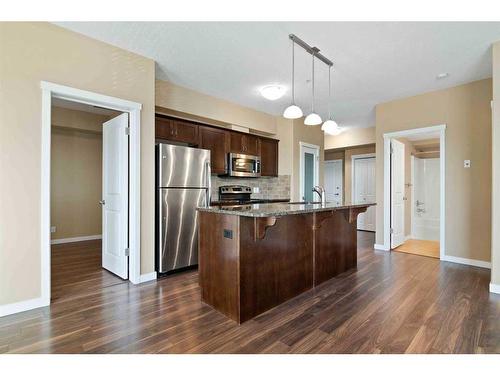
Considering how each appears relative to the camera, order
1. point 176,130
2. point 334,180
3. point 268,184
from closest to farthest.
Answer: point 176,130, point 268,184, point 334,180

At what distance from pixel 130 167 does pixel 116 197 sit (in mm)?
510

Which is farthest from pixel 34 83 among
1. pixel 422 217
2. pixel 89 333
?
pixel 422 217

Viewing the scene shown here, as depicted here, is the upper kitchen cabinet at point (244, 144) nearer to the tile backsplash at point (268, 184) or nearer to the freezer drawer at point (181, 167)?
the tile backsplash at point (268, 184)

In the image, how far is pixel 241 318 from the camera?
7.04ft

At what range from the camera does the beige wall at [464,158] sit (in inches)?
147

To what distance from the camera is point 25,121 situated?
2.36 metres

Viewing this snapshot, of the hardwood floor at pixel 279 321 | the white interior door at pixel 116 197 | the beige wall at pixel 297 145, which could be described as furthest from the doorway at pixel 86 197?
the beige wall at pixel 297 145

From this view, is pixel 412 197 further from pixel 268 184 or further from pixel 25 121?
pixel 25 121

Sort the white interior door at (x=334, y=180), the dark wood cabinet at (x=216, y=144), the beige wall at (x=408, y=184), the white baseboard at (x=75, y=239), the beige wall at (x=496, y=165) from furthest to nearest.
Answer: the white interior door at (x=334, y=180) → the beige wall at (x=408, y=184) → the white baseboard at (x=75, y=239) → the dark wood cabinet at (x=216, y=144) → the beige wall at (x=496, y=165)

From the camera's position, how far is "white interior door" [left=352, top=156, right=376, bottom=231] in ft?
23.1

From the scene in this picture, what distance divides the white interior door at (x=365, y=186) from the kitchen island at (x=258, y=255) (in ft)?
14.9

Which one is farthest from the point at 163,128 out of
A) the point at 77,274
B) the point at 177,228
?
the point at 77,274

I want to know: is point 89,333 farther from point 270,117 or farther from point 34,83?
point 270,117

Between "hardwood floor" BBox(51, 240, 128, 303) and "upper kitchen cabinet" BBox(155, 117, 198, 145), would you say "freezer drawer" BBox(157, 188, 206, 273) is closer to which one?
"hardwood floor" BBox(51, 240, 128, 303)
